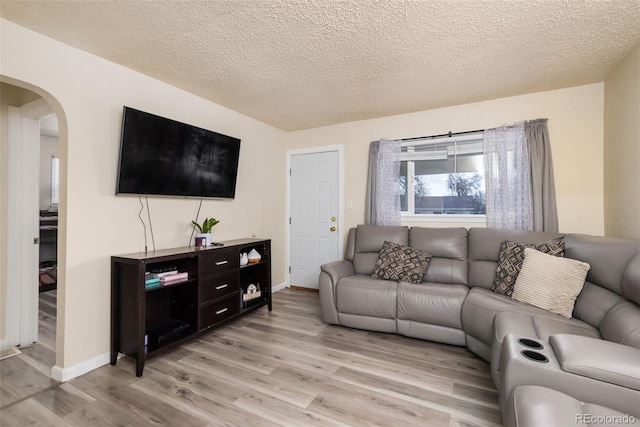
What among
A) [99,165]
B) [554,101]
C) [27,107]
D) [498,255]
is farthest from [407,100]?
[27,107]

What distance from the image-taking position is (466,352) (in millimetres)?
2416

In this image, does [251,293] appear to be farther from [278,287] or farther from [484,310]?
[484,310]

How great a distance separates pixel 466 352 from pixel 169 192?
2960 mm

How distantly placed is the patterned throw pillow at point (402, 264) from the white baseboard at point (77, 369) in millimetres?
2433

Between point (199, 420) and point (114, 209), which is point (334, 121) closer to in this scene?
point (114, 209)

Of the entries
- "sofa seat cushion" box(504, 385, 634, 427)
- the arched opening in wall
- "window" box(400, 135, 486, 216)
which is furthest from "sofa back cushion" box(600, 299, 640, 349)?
the arched opening in wall

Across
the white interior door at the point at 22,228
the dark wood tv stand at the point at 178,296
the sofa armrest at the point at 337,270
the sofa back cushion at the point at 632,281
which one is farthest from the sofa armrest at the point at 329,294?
the white interior door at the point at 22,228

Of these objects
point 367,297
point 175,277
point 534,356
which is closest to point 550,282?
point 534,356

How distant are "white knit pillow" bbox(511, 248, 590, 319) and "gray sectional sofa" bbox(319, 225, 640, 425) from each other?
5 centimetres

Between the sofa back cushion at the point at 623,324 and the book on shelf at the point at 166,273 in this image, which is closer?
the sofa back cushion at the point at 623,324

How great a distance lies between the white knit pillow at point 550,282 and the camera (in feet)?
6.70

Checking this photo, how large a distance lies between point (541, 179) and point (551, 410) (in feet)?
8.44

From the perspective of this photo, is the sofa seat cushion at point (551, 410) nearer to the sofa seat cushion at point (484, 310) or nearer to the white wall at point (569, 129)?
the sofa seat cushion at point (484, 310)

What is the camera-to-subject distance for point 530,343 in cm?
143
